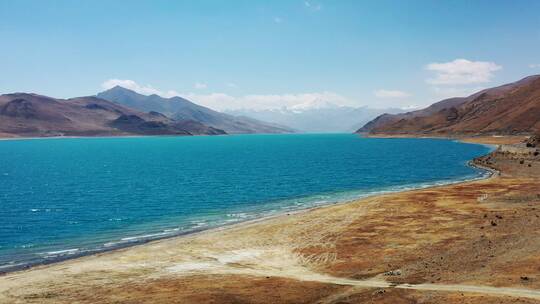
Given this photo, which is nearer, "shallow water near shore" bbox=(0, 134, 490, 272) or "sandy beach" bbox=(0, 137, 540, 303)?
"sandy beach" bbox=(0, 137, 540, 303)

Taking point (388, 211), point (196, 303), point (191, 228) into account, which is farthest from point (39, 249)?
point (388, 211)

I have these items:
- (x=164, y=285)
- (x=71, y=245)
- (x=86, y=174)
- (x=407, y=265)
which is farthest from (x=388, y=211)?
(x=86, y=174)

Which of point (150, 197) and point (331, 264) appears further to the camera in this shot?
point (150, 197)

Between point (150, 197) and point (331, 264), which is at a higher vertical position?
point (331, 264)

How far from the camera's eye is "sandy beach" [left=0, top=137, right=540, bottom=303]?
33.2 meters

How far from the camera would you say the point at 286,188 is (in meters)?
105

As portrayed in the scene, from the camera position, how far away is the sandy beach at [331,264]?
1309 inches

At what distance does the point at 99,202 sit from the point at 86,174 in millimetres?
57524

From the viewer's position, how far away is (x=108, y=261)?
46062 millimetres

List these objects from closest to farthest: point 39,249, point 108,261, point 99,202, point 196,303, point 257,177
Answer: point 196,303 < point 108,261 < point 39,249 < point 99,202 < point 257,177

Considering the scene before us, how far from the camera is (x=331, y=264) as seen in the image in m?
42.5

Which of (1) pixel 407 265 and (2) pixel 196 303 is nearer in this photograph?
(2) pixel 196 303

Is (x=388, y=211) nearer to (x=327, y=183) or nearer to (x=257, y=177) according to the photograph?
(x=327, y=183)

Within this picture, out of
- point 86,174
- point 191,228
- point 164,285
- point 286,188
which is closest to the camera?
point 164,285
